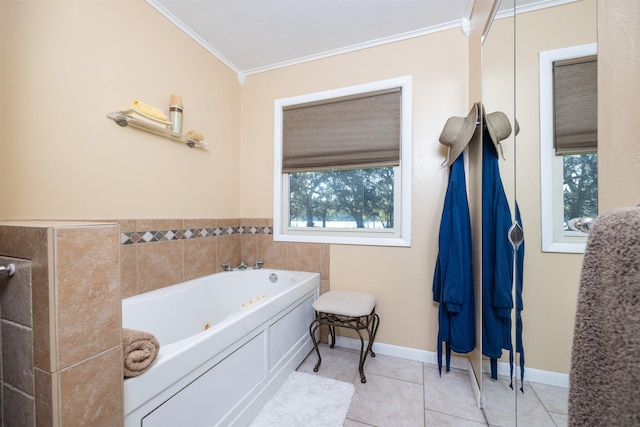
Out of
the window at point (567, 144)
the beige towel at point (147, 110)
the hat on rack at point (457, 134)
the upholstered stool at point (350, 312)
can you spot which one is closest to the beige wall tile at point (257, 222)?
the upholstered stool at point (350, 312)

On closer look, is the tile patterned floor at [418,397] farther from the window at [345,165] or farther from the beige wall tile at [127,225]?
the beige wall tile at [127,225]

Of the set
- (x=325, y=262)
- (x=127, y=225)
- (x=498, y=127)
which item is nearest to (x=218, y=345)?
(x=127, y=225)

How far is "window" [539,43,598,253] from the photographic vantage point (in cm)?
57

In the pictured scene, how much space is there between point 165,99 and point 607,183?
225 centimetres

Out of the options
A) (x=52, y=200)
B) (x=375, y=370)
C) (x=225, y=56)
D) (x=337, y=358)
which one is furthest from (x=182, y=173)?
(x=375, y=370)

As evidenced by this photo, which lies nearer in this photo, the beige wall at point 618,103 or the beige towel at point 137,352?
the beige wall at point 618,103

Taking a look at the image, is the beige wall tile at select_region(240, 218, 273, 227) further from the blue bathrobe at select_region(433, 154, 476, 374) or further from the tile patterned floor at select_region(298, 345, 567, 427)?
the blue bathrobe at select_region(433, 154, 476, 374)

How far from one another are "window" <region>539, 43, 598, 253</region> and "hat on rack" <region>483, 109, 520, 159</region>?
33 centimetres

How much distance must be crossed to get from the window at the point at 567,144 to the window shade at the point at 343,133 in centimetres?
122

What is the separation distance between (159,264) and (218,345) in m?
0.92

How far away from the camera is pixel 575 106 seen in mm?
622

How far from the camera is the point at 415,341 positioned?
1.88 meters

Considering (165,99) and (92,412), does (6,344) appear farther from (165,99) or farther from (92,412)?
(165,99)

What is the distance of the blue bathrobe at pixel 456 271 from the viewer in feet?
5.08
